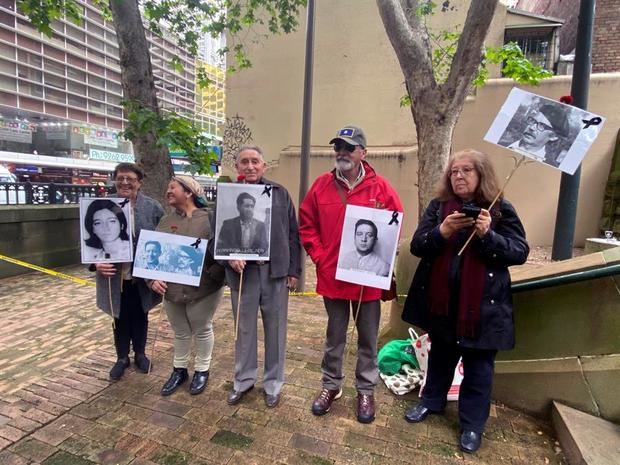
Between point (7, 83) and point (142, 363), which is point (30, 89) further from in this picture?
point (142, 363)

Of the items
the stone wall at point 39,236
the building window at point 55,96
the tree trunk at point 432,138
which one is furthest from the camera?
the building window at point 55,96

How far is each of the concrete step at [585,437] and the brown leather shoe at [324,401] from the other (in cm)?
152

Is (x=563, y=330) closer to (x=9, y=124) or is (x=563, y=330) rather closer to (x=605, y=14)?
(x=605, y=14)

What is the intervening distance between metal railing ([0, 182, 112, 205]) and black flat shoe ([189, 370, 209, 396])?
5.45 metres

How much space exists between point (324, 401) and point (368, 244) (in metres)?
1.25

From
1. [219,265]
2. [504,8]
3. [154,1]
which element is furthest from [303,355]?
[504,8]

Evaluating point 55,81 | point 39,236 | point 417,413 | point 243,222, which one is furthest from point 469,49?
point 55,81

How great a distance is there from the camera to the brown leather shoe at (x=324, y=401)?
9.41ft

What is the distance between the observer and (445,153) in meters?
4.44

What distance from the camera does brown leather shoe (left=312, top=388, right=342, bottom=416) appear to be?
113 inches

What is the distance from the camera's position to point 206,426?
271 centimetres

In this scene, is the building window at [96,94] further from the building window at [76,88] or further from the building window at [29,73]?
the building window at [29,73]

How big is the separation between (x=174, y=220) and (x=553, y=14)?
17.2 m

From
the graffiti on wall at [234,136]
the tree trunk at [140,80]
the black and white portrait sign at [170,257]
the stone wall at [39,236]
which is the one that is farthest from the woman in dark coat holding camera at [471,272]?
the graffiti on wall at [234,136]
